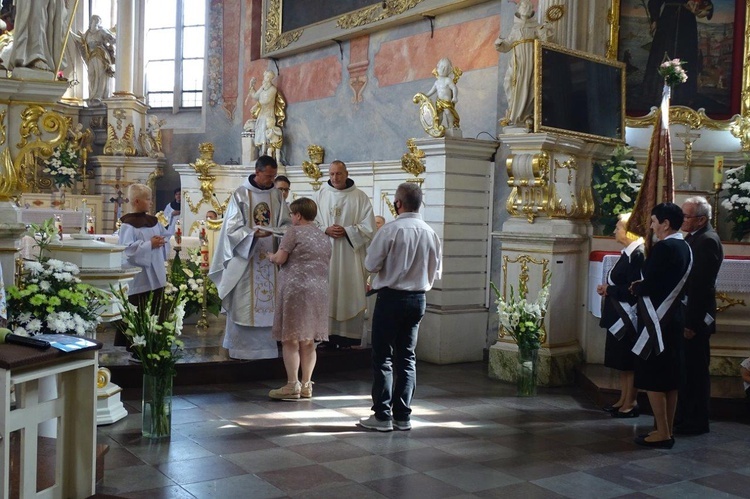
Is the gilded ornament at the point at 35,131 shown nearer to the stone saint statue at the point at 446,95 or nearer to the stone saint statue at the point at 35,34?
the stone saint statue at the point at 35,34

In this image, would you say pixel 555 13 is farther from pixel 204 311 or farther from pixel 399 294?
pixel 204 311

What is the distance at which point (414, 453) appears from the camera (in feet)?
17.7

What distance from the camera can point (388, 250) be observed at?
19.1ft

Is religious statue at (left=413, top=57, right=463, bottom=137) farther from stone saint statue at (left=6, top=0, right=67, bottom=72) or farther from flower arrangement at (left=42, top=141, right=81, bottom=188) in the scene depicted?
flower arrangement at (left=42, top=141, right=81, bottom=188)

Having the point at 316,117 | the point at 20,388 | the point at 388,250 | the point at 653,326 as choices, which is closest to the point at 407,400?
the point at 388,250

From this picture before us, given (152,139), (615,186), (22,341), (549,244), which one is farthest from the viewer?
(152,139)

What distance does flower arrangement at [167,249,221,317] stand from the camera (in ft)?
28.7

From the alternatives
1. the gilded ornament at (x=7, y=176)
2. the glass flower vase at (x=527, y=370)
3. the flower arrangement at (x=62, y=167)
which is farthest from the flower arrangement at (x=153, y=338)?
the flower arrangement at (x=62, y=167)

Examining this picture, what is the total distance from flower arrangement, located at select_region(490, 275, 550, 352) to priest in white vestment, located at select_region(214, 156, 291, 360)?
1.98m

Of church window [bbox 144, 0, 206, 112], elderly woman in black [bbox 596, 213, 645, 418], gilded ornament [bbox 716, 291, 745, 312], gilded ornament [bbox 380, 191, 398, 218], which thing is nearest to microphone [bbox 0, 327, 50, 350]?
elderly woman in black [bbox 596, 213, 645, 418]

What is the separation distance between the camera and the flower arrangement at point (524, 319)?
7.42 metres

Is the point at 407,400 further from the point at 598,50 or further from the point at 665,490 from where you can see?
the point at 598,50

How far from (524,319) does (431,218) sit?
2.15 meters

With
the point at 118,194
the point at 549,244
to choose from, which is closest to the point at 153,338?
the point at 549,244
